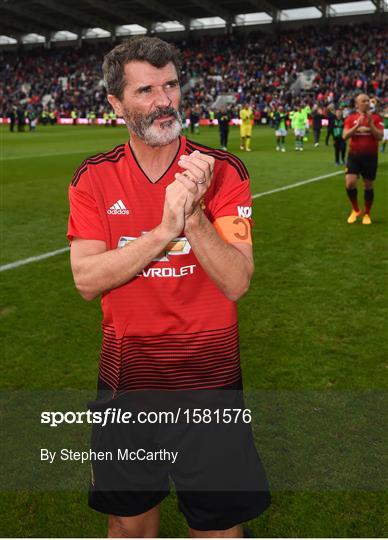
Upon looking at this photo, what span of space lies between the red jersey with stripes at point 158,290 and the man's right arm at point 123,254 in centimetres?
7

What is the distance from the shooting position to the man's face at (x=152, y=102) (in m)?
1.88

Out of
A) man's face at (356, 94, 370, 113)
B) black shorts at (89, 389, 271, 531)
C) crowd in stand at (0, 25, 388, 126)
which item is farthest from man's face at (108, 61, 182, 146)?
crowd in stand at (0, 25, 388, 126)

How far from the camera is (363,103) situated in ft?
28.6

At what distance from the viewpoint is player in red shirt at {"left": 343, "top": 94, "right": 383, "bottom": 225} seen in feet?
29.1

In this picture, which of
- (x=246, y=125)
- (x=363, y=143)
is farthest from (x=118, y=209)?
(x=246, y=125)

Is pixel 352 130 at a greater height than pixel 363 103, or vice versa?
pixel 363 103

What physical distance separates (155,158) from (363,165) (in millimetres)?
7863

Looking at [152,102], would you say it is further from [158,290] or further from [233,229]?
[158,290]

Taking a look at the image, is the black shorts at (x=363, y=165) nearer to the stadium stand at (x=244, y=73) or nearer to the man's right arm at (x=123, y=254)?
the man's right arm at (x=123, y=254)

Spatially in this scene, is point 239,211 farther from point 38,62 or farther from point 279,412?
point 38,62

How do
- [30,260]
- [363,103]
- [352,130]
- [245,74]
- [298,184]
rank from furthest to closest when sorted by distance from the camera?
[245,74]
[298,184]
[352,130]
[363,103]
[30,260]

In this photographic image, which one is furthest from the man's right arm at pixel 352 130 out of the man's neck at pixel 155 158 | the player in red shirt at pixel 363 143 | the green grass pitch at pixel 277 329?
the man's neck at pixel 155 158

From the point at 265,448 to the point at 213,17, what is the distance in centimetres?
6014

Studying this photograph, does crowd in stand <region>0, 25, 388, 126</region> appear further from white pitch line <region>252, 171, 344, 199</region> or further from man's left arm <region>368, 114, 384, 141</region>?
man's left arm <region>368, 114, 384, 141</region>
